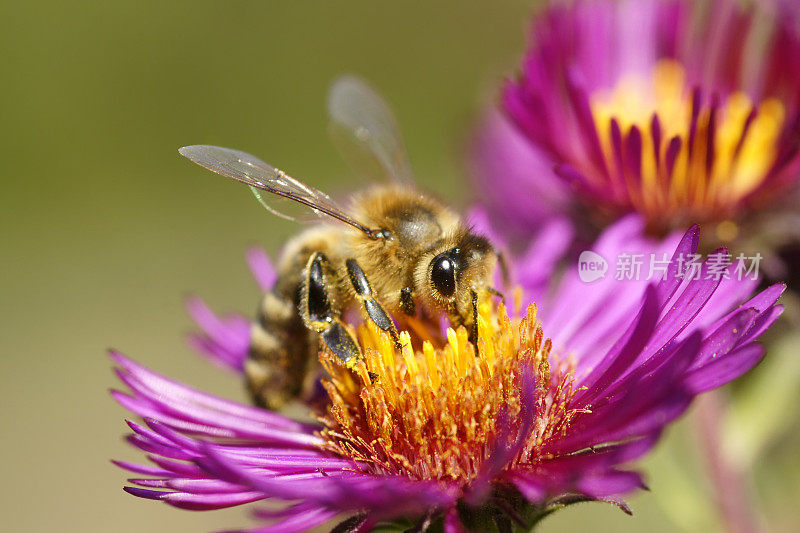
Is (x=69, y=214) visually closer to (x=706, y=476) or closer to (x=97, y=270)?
(x=97, y=270)

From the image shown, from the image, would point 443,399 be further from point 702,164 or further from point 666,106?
point 666,106

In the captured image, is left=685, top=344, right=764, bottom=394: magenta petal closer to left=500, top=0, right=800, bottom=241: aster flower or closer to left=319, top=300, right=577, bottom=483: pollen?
left=319, top=300, right=577, bottom=483: pollen

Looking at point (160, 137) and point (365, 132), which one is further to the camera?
point (160, 137)

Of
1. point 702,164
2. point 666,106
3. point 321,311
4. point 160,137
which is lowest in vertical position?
point 321,311

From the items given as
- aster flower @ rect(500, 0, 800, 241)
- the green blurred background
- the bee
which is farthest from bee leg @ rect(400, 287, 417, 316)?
the green blurred background


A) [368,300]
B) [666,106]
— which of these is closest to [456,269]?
[368,300]

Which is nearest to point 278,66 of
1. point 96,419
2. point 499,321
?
point 96,419
